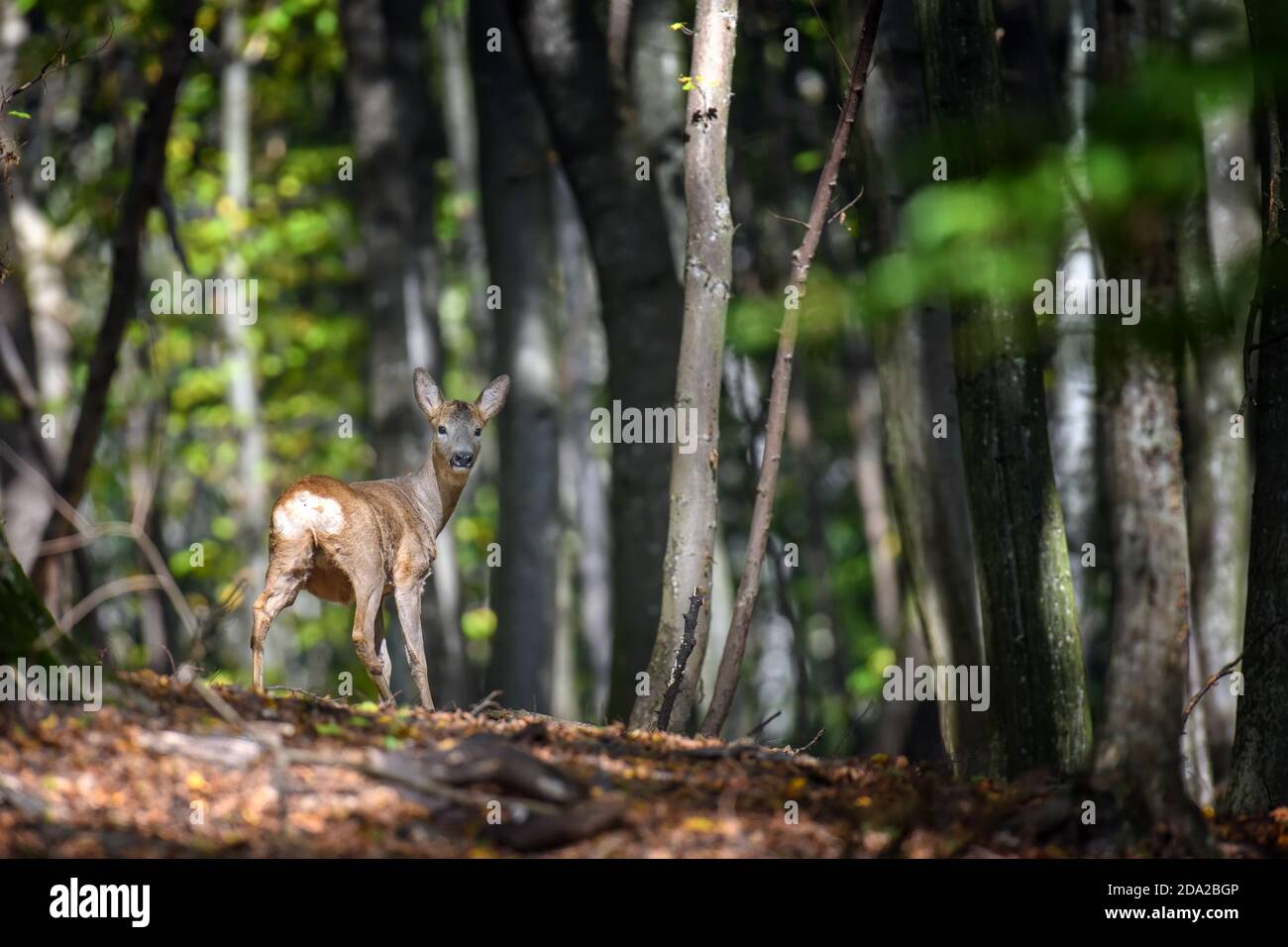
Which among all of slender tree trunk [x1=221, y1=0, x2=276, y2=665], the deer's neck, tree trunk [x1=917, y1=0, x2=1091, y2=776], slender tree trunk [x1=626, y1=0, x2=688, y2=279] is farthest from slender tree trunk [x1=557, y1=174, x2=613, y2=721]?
tree trunk [x1=917, y1=0, x2=1091, y2=776]

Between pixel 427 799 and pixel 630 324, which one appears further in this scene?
pixel 630 324

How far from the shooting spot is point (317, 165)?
2592cm

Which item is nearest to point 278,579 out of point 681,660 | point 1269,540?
point 681,660

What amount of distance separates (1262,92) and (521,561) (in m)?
9.77

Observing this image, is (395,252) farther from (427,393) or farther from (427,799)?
(427,799)

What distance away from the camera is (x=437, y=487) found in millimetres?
11031

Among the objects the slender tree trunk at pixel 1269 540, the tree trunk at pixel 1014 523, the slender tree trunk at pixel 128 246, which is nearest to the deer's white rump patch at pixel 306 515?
the slender tree trunk at pixel 128 246

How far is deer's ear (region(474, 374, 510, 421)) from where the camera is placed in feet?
37.0

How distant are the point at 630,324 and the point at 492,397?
2369 millimetres

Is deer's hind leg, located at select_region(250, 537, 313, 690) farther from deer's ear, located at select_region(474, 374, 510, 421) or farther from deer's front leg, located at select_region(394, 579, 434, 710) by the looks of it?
deer's ear, located at select_region(474, 374, 510, 421)

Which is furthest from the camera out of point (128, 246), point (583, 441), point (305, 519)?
point (583, 441)

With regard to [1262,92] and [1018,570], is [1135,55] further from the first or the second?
[1018,570]

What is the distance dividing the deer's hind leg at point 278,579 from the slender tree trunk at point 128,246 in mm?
2152
